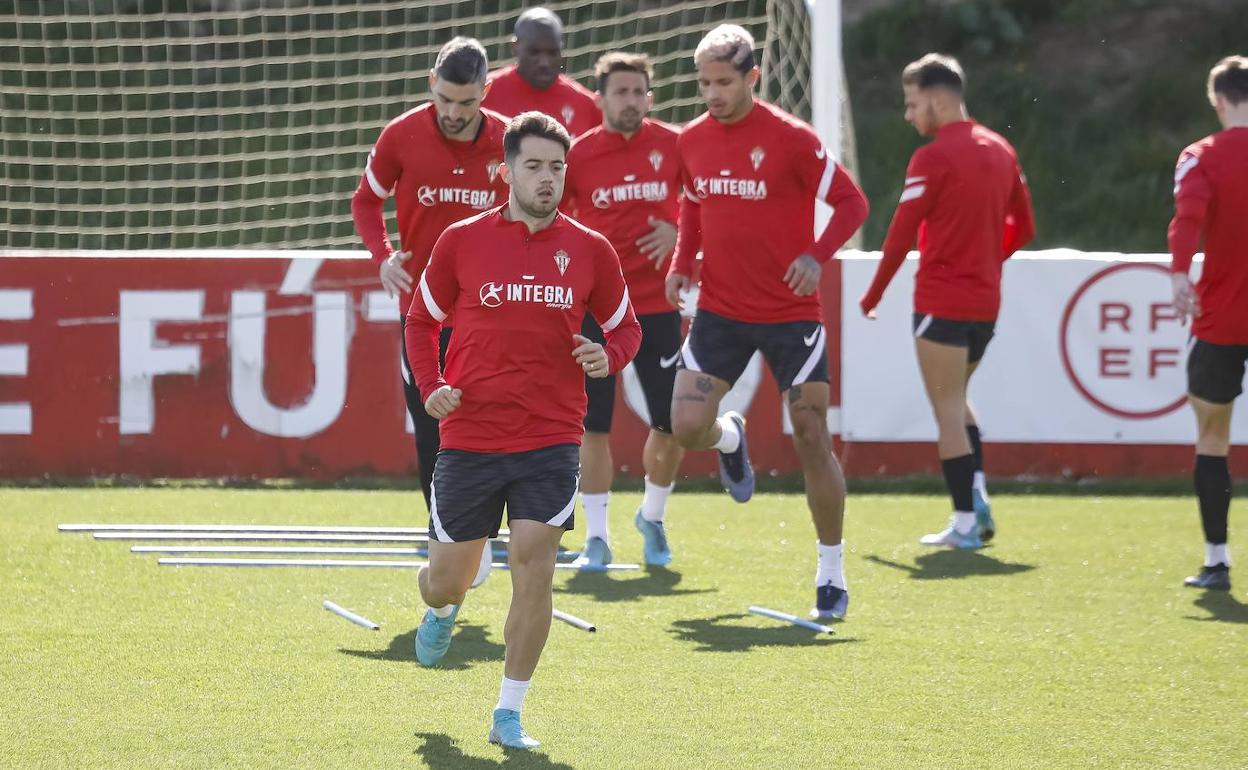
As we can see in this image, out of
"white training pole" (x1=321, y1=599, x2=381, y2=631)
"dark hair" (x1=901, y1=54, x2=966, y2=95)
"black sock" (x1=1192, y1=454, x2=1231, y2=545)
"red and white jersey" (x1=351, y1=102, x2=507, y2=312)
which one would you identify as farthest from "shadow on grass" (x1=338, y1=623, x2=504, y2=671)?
"dark hair" (x1=901, y1=54, x2=966, y2=95)

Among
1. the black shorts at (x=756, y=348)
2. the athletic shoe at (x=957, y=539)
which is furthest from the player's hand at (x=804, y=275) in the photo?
the athletic shoe at (x=957, y=539)

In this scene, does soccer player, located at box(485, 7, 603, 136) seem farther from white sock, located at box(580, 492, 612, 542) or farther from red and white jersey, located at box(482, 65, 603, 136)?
white sock, located at box(580, 492, 612, 542)

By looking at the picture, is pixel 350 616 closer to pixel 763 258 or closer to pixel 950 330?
pixel 763 258

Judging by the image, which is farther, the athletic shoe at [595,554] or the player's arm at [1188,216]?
the athletic shoe at [595,554]

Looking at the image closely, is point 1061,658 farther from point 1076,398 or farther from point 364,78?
point 364,78

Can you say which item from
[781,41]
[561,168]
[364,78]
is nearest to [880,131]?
[364,78]

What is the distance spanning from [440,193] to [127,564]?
7.14 feet

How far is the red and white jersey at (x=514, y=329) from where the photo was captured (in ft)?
16.9

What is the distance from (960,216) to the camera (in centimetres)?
848

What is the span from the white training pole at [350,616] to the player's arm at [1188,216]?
3612 mm

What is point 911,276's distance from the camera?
412 inches

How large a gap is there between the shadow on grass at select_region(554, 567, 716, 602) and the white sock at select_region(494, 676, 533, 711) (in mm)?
2162

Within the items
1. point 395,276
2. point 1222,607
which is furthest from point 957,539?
point 395,276

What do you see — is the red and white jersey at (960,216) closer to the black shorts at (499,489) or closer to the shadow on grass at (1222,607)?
the shadow on grass at (1222,607)
